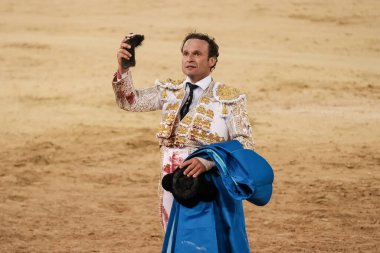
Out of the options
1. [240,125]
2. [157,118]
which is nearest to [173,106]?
[240,125]

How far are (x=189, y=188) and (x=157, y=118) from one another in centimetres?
817

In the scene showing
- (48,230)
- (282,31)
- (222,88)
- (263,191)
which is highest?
(282,31)

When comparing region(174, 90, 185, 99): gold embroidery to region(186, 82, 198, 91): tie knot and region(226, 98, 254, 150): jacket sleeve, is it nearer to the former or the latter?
region(186, 82, 198, 91): tie knot

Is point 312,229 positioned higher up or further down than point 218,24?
further down

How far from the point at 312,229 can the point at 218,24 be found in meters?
12.1

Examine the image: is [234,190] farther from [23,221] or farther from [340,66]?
[340,66]

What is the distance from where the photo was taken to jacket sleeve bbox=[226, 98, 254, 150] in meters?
4.02

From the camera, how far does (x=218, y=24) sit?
1875 cm

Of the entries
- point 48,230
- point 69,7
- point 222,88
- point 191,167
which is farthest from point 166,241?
point 69,7

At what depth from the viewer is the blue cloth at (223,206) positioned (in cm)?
381

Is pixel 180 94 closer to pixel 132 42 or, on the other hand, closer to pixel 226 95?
pixel 226 95

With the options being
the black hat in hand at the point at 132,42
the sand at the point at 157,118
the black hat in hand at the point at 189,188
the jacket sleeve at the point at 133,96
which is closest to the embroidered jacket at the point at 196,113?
the jacket sleeve at the point at 133,96

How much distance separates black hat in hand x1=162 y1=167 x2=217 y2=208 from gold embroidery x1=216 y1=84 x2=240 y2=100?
433 mm

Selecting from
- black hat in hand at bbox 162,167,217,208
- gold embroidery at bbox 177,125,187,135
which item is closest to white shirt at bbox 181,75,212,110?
gold embroidery at bbox 177,125,187,135
